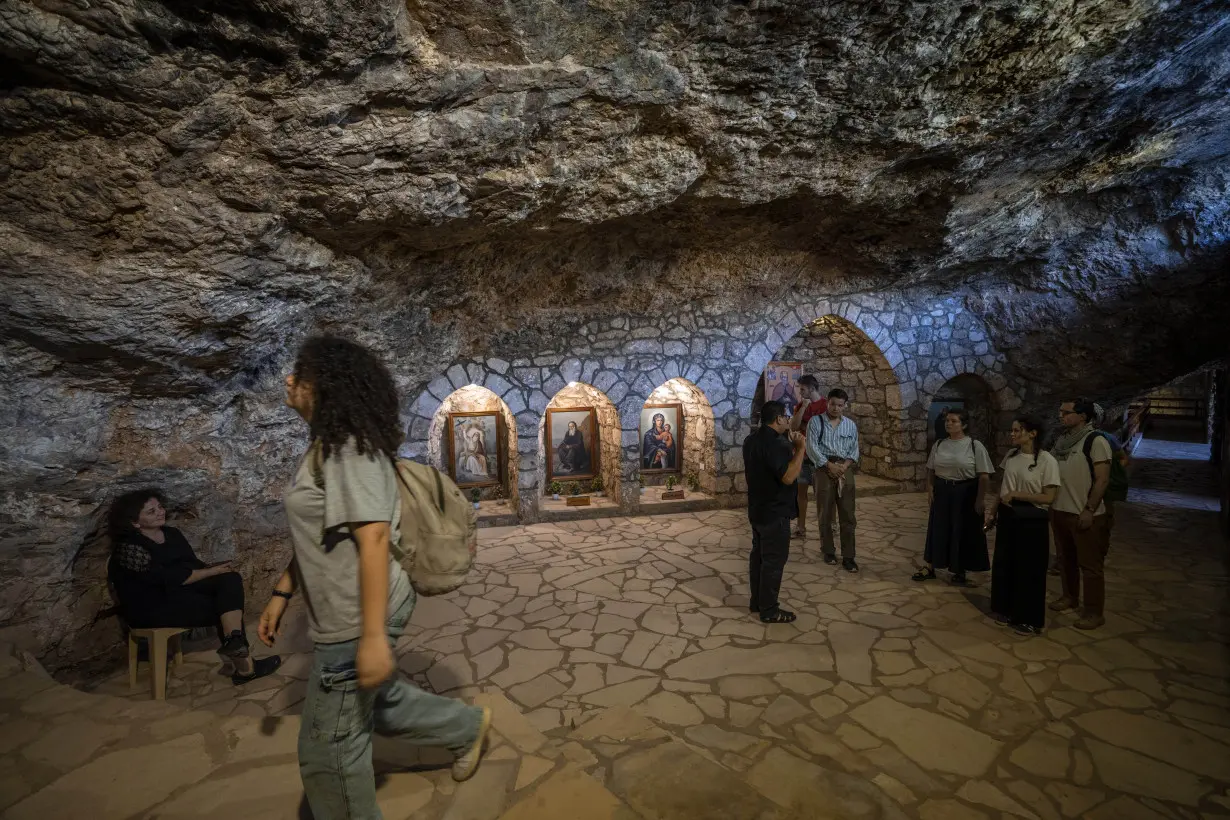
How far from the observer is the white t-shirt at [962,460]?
16.6ft

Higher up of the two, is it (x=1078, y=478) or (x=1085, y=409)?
(x=1085, y=409)

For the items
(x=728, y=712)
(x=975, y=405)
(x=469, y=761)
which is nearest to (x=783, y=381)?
(x=975, y=405)

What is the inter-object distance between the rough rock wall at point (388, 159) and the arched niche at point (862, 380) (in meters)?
2.98

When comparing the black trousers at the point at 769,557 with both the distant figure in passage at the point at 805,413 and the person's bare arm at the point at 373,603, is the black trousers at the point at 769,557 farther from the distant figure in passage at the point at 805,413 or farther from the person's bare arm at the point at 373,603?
the person's bare arm at the point at 373,603

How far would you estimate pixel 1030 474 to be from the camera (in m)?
4.34

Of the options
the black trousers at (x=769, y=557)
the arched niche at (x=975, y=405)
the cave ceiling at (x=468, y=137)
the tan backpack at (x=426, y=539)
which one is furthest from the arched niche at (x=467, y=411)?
the arched niche at (x=975, y=405)

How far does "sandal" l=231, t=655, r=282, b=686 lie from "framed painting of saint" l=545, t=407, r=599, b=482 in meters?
4.82

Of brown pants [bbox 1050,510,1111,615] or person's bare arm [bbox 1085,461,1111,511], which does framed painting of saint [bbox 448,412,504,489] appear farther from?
person's bare arm [bbox 1085,461,1111,511]

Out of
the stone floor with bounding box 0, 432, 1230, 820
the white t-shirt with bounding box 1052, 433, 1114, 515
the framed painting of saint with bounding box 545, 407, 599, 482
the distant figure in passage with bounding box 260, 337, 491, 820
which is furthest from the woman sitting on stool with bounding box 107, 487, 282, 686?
the white t-shirt with bounding box 1052, 433, 1114, 515

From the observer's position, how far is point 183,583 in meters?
3.98

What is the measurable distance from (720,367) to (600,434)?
201 cm

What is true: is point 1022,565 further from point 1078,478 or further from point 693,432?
point 693,432

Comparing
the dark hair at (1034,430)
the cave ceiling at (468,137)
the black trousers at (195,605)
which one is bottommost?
the black trousers at (195,605)

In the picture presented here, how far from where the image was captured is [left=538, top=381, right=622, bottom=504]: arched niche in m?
8.25
